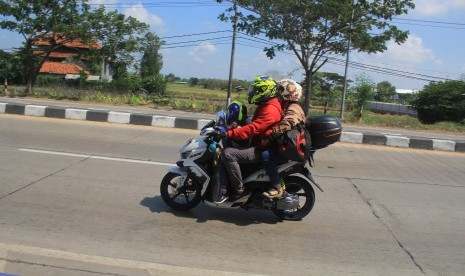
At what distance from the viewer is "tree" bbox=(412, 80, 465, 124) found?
35.4 meters

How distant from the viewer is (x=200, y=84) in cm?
9838

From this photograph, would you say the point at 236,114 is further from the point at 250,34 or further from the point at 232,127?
the point at 250,34

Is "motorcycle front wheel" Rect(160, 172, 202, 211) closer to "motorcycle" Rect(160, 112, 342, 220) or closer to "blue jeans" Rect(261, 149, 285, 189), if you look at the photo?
"motorcycle" Rect(160, 112, 342, 220)

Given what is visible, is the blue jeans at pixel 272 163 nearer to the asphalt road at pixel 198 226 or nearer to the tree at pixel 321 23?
the asphalt road at pixel 198 226

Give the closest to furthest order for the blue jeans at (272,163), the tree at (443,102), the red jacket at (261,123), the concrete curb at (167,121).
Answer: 1. the red jacket at (261,123)
2. the blue jeans at (272,163)
3. the concrete curb at (167,121)
4. the tree at (443,102)

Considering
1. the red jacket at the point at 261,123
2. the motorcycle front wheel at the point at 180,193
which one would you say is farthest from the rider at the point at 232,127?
the motorcycle front wheel at the point at 180,193

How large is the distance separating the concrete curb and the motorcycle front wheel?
732cm

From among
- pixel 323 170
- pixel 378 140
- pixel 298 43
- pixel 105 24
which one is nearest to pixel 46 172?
pixel 323 170

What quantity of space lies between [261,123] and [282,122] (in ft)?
0.74

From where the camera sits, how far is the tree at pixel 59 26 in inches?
1139

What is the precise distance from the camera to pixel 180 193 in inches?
215

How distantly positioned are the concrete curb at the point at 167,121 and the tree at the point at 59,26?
51.7 ft

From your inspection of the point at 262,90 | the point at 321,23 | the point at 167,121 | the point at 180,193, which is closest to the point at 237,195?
the point at 180,193

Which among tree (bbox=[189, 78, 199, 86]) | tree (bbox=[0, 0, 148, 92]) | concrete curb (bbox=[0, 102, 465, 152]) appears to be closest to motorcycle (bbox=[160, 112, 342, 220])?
concrete curb (bbox=[0, 102, 465, 152])
